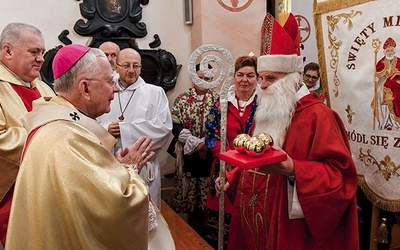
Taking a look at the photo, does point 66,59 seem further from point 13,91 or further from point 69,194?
point 13,91

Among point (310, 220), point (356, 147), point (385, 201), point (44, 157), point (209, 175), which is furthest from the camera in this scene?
point (209, 175)

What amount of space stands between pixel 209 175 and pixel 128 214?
2.42m

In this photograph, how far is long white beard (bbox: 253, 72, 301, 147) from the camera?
7.20 feet

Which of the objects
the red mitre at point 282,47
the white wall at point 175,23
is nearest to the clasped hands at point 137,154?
the red mitre at point 282,47

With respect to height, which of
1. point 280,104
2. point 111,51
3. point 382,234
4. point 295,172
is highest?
point 111,51

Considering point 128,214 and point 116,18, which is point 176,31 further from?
point 128,214

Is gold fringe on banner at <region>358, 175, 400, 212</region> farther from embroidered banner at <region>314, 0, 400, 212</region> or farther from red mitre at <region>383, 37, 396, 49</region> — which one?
red mitre at <region>383, 37, 396, 49</region>

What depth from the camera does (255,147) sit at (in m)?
1.80

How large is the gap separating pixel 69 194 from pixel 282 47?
4.95ft

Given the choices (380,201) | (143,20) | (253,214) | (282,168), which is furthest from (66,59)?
(143,20)

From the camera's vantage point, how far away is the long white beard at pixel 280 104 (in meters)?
2.19

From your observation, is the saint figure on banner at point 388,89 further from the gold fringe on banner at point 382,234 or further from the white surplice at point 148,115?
the white surplice at point 148,115

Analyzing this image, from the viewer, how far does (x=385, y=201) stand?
236cm

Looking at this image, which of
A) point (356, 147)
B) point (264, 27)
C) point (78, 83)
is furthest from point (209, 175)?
point (78, 83)
